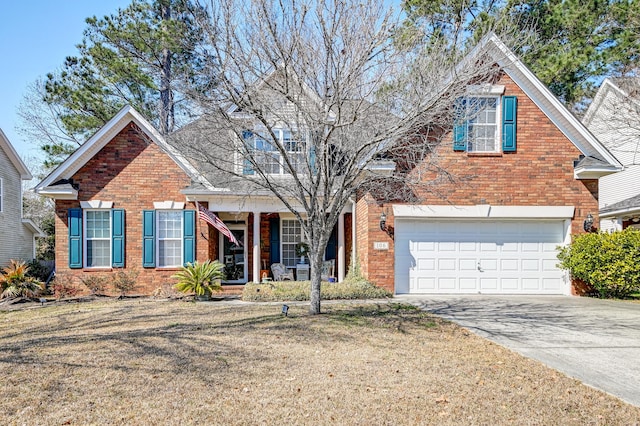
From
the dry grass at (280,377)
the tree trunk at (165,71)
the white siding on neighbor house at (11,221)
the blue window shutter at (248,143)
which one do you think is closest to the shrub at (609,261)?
the dry grass at (280,377)

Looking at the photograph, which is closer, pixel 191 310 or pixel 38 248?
pixel 191 310

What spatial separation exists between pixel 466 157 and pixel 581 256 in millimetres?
4040

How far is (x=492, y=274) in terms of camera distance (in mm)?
12922

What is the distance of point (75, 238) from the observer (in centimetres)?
1327

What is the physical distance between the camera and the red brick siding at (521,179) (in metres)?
12.6

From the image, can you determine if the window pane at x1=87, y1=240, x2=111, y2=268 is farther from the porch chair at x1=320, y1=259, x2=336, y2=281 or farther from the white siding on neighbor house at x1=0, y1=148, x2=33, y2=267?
the porch chair at x1=320, y1=259, x2=336, y2=281

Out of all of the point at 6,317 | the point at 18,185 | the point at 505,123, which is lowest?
the point at 6,317

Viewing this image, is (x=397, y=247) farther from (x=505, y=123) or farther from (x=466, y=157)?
(x=505, y=123)

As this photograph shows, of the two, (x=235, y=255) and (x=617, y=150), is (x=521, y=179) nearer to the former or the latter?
(x=617, y=150)

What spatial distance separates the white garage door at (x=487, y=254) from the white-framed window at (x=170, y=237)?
22.3 ft

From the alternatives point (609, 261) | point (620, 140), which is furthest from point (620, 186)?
point (609, 261)

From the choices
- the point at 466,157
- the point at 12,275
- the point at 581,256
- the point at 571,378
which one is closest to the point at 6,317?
the point at 12,275

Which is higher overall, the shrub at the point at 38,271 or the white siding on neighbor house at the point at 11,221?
the white siding on neighbor house at the point at 11,221

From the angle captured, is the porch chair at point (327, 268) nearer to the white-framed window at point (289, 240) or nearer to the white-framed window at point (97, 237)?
the white-framed window at point (289, 240)
